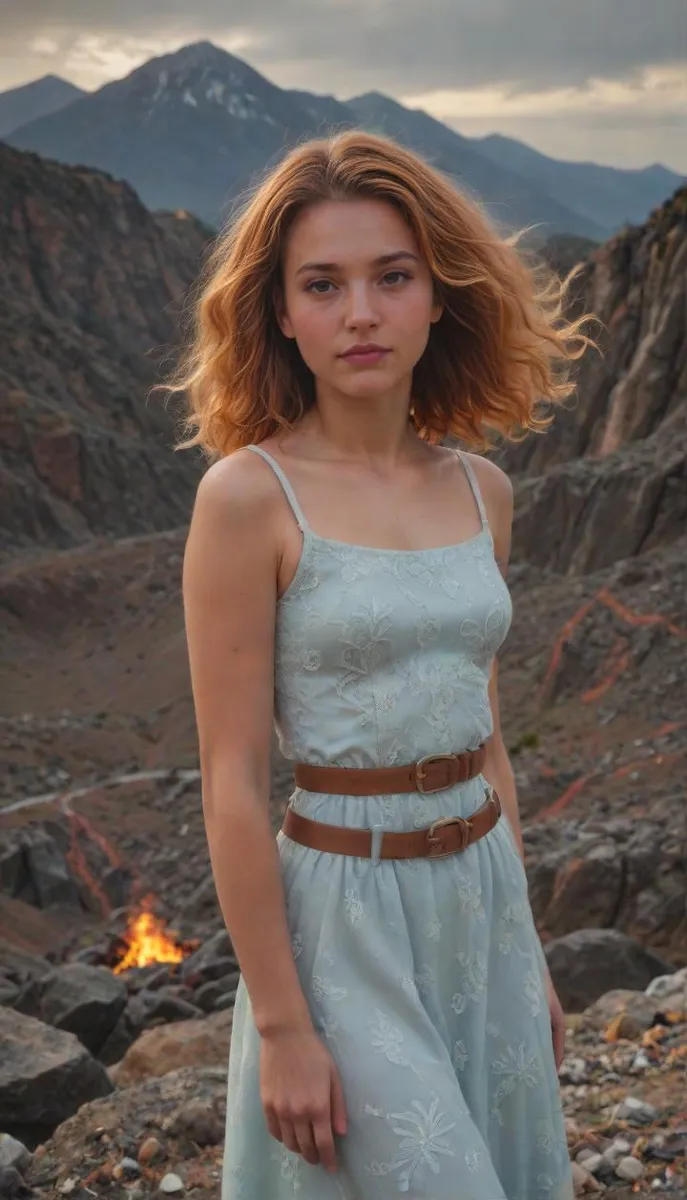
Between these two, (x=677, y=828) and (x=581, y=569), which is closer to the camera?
(x=677, y=828)

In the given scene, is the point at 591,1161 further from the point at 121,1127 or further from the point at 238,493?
the point at 238,493

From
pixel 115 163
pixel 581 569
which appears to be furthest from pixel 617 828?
pixel 115 163

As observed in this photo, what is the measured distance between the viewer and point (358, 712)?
95.7 inches

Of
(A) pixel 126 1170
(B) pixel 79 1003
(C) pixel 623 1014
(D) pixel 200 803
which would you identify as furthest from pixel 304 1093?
(D) pixel 200 803

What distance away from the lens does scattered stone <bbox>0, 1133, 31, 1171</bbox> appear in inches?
193

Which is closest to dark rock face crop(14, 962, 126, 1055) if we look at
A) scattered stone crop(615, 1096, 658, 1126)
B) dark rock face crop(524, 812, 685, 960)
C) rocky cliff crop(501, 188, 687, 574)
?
dark rock face crop(524, 812, 685, 960)

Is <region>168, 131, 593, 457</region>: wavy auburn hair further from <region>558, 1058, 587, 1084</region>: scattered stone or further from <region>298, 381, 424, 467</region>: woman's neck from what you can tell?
<region>558, 1058, 587, 1084</region>: scattered stone

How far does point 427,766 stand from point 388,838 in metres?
0.16

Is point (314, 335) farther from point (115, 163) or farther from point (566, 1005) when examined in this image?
point (115, 163)

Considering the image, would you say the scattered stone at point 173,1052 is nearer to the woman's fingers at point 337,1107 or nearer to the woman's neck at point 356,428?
the woman's fingers at point 337,1107

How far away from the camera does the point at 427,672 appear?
248 centimetres

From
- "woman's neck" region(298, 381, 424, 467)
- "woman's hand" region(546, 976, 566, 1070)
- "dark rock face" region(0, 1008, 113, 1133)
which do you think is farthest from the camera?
"dark rock face" region(0, 1008, 113, 1133)

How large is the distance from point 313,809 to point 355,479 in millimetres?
656

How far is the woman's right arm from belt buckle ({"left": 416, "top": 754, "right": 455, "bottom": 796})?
0.97 feet
